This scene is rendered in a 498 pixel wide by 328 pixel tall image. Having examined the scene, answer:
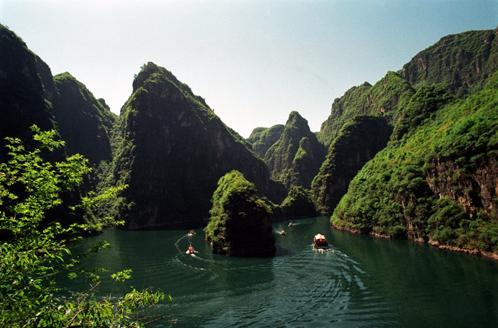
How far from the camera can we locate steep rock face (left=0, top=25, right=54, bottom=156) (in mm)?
133125

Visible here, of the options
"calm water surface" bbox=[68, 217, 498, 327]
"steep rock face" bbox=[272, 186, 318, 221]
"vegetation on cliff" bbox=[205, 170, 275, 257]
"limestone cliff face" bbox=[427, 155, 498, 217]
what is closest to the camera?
"calm water surface" bbox=[68, 217, 498, 327]

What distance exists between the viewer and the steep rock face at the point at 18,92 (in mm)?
133125

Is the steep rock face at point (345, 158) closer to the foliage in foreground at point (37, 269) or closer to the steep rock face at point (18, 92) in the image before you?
the steep rock face at point (18, 92)

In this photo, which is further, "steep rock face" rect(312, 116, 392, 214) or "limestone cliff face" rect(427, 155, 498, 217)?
"steep rock face" rect(312, 116, 392, 214)

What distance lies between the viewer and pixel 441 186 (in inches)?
2948

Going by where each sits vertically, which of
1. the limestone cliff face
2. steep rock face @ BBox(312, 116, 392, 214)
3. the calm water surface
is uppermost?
steep rock face @ BBox(312, 116, 392, 214)

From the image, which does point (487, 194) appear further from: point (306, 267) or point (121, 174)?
point (121, 174)

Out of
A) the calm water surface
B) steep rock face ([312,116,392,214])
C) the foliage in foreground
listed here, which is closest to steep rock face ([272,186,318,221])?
steep rock face ([312,116,392,214])

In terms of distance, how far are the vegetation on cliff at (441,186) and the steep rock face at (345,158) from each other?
212ft

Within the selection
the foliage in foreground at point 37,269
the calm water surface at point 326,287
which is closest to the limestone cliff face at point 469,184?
the calm water surface at point 326,287

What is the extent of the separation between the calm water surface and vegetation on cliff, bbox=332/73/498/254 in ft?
20.6

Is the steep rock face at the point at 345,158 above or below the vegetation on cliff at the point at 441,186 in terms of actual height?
above

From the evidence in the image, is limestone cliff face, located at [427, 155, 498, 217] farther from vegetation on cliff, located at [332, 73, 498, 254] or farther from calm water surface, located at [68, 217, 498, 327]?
calm water surface, located at [68, 217, 498, 327]

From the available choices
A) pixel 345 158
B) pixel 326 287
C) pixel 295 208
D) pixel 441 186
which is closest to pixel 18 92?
pixel 295 208
